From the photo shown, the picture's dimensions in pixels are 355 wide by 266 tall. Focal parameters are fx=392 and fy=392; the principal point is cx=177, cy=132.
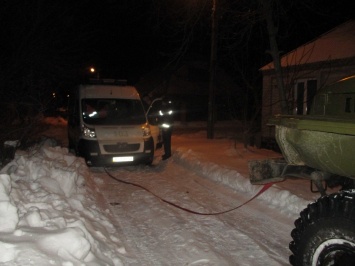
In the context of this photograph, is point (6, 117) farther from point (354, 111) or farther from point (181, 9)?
point (354, 111)

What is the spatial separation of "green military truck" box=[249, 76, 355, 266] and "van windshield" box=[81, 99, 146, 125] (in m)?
7.11

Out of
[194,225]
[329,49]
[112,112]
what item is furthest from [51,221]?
[329,49]

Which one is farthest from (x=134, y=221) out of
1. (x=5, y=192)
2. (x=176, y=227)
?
(x=5, y=192)

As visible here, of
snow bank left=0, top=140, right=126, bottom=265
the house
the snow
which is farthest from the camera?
the house

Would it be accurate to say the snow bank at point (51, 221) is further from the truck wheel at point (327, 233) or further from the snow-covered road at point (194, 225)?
the truck wheel at point (327, 233)

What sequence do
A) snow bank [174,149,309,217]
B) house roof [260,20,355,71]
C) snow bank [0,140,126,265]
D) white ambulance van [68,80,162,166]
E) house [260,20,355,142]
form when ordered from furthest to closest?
house roof [260,20,355,71] < house [260,20,355,142] < white ambulance van [68,80,162,166] < snow bank [174,149,309,217] < snow bank [0,140,126,265]

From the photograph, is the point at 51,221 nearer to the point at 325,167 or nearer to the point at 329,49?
the point at 325,167

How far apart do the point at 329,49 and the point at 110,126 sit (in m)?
8.79

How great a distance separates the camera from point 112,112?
37.6ft

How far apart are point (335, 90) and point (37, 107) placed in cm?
905

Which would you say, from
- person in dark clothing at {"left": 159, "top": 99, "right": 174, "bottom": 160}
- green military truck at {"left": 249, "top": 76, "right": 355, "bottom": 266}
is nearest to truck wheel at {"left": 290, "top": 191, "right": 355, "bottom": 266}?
green military truck at {"left": 249, "top": 76, "right": 355, "bottom": 266}

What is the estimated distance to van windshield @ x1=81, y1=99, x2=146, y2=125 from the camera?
1102 centimetres

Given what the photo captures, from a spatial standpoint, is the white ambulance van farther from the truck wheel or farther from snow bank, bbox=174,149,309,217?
the truck wheel

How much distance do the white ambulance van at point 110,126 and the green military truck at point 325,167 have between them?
21.3 feet
